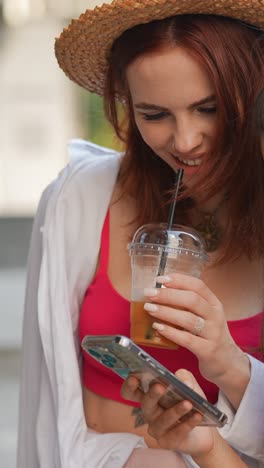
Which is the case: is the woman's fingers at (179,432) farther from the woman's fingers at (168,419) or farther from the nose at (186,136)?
the nose at (186,136)

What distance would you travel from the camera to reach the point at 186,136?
233cm

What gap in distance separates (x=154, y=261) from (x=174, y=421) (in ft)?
1.19

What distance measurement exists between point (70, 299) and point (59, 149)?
25.1 ft

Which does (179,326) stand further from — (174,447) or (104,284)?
(104,284)

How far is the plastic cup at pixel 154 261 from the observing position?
2180 mm

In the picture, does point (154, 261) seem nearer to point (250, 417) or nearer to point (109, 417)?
point (250, 417)

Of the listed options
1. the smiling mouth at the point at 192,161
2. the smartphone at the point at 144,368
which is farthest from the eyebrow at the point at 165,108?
the smartphone at the point at 144,368

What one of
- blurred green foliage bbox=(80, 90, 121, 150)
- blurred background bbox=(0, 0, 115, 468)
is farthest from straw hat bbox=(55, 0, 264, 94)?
blurred background bbox=(0, 0, 115, 468)

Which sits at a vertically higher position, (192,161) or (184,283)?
(192,161)

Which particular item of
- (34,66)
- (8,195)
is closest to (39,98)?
(34,66)

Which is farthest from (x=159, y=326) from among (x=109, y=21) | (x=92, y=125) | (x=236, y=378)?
(x=92, y=125)

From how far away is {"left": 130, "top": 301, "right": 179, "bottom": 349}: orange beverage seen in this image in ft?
7.10

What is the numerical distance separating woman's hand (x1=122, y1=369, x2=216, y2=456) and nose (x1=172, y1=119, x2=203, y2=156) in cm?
50

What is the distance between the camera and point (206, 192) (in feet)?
8.15
